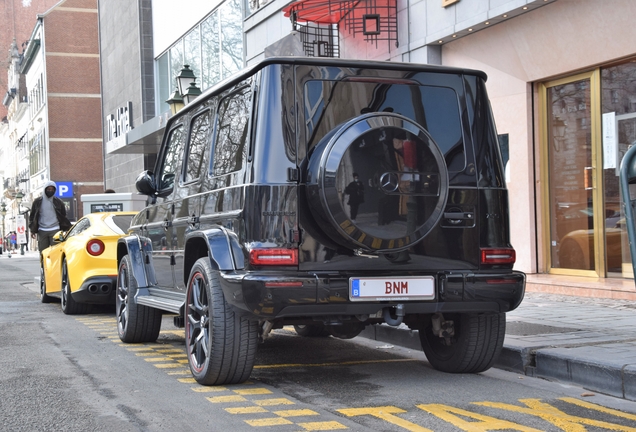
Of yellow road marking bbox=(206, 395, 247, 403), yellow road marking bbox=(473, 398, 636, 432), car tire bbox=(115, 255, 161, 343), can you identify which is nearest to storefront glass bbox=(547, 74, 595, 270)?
car tire bbox=(115, 255, 161, 343)

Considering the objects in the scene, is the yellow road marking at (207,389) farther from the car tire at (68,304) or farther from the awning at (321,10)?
the awning at (321,10)

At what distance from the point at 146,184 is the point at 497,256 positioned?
3.15 m

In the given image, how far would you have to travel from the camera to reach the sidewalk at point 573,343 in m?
5.48

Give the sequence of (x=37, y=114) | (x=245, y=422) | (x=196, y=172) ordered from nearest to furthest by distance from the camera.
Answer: (x=245, y=422) < (x=196, y=172) < (x=37, y=114)

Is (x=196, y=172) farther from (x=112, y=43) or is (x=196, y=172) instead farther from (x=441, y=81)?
(x=112, y=43)

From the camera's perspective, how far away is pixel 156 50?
107 ft

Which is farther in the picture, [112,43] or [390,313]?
[112,43]

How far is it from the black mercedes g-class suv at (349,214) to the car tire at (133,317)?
1.75 meters

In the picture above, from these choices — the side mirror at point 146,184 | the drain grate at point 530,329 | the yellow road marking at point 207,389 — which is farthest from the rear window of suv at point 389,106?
the side mirror at point 146,184

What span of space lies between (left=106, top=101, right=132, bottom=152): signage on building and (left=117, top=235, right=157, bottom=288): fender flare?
82.1 feet

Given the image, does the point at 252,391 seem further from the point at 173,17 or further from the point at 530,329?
the point at 173,17

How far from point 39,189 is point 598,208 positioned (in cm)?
5664

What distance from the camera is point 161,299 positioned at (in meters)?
6.82

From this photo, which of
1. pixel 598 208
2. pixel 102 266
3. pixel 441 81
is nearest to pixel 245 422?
pixel 441 81
